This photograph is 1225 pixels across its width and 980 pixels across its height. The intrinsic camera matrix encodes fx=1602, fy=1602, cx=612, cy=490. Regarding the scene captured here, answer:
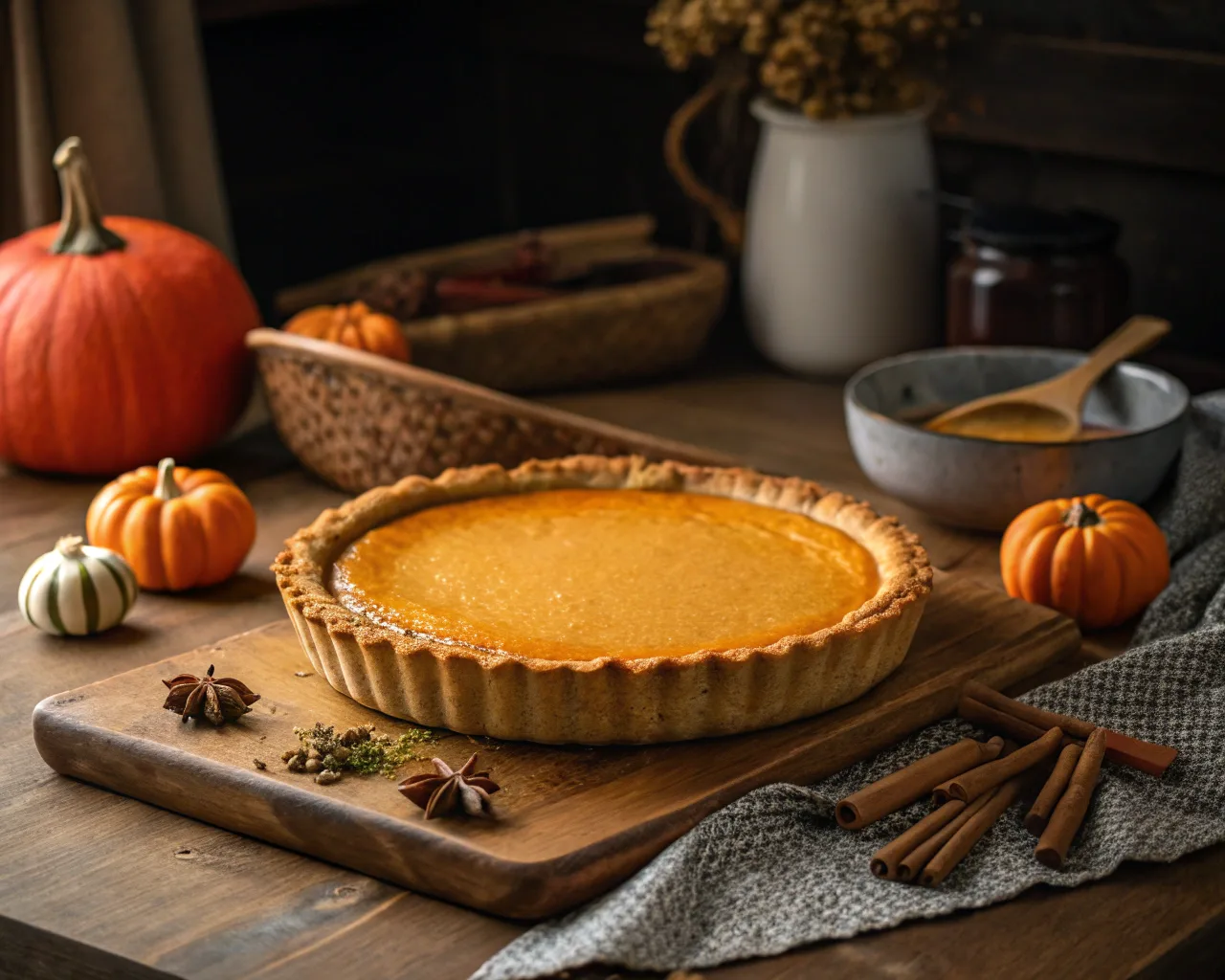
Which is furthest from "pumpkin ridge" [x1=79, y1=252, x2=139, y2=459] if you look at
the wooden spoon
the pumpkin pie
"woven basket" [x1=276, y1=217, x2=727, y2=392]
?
the wooden spoon

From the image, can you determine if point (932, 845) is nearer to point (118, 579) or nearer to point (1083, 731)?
point (1083, 731)

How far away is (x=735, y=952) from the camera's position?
59.8 inches

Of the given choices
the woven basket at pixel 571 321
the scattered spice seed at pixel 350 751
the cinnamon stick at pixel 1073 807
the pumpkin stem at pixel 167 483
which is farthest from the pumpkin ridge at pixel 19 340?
the cinnamon stick at pixel 1073 807

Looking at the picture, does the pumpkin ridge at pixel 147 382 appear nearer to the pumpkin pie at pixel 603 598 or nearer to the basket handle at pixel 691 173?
the pumpkin pie at pixel 603 598

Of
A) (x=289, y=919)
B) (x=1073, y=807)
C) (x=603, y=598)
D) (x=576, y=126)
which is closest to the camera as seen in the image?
(x=289, y=919)

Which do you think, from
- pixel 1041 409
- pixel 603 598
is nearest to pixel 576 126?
pixel 1041 409

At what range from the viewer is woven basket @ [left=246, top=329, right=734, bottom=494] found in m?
2.56

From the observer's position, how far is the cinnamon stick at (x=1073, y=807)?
1658mm

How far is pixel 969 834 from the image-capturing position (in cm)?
169

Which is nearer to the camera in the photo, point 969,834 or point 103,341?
point 969,834

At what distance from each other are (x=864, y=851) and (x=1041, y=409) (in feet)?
3.66

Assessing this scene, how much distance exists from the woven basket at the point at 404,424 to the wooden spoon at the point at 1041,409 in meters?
0.41

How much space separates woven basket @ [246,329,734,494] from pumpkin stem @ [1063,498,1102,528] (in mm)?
555

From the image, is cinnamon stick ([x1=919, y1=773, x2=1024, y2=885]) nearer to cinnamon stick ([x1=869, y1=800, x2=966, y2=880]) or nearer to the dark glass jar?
cinnamon stick ([x1=869, y1=800, x2=966, y2=880])
